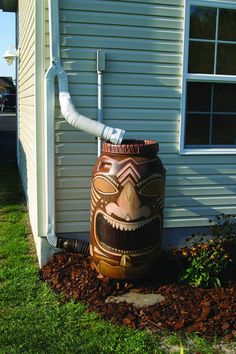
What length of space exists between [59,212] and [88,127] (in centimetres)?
102

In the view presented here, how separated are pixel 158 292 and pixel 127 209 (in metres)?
0.86

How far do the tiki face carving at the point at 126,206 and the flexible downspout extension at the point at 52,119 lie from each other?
0.28 m

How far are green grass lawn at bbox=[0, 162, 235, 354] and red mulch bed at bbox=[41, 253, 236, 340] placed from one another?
0.12 meters

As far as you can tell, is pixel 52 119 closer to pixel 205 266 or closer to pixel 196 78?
pixel 196 78

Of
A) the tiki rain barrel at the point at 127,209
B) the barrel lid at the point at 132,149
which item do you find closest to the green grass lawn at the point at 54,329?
the tiki rain barrel at the point at 127,209

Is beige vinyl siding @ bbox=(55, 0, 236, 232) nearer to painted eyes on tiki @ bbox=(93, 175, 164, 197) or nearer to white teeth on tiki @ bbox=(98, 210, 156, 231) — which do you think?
painted eyes on tiki @ bbox=(93, 175, 164, 197)

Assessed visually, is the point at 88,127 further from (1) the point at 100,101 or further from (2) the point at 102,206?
(2) the point at 102,206

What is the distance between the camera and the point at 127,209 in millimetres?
3949

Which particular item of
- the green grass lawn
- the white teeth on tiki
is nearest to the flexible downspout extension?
the green grass lawn

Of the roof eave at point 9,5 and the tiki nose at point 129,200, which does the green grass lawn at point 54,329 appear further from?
the roof eave at point 9,5

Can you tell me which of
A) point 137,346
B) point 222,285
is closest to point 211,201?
point 222,285

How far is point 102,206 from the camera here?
13.3 ft

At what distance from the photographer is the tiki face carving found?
3943 mm

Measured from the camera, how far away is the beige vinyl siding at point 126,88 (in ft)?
14.8
